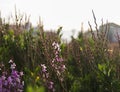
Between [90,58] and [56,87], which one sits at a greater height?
[90,58]

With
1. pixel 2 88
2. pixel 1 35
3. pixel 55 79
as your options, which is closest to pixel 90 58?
pixel 55 79

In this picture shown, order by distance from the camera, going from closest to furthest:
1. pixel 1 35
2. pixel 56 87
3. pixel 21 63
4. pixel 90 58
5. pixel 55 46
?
1. pixel 56 87
2. pixel 90 58
3. pixel 55 46
4. pixel 21 63
5. pixel 1 35

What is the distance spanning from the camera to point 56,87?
3297mm

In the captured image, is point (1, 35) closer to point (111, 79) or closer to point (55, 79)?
point (55, 79)

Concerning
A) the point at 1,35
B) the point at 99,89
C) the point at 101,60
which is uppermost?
the point at 1,35

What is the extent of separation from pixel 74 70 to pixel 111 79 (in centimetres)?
120

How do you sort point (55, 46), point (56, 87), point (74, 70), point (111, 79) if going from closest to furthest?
point (111, 79), point (56, 87), point (55, 46), point (74, 70)

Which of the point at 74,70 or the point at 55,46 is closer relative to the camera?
the point at 55,46

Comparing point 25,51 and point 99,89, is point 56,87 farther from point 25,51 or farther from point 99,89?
point 25,51

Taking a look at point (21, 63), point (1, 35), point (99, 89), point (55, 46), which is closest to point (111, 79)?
point (99, 89)

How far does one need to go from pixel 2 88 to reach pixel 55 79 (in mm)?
649

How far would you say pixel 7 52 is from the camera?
4824 mm

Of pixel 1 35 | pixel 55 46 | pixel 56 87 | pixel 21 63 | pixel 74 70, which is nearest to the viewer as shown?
pixel 56 87

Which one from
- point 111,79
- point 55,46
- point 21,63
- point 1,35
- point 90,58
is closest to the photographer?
point 111,79
